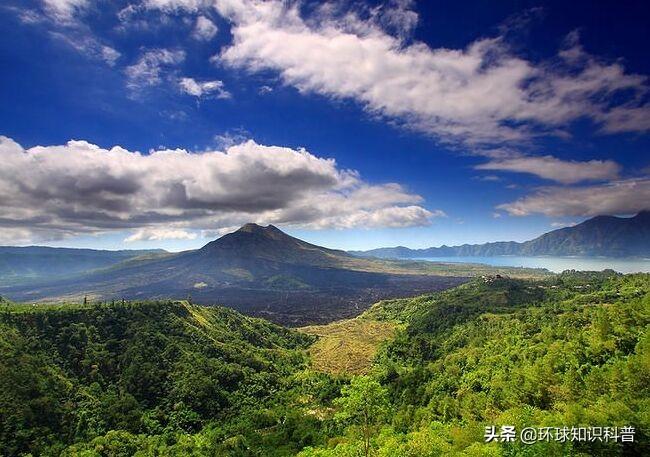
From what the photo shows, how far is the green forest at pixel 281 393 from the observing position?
245ft

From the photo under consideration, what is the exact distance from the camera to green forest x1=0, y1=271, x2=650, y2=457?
74706mm

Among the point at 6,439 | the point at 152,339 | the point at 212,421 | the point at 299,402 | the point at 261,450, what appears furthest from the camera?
the point at 152,339

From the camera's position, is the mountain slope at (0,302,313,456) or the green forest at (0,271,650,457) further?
the mountain slope at (0,302,313,456)

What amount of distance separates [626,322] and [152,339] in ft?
637

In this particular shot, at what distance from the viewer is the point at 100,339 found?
17788 centimetres

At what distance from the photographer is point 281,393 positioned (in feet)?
601

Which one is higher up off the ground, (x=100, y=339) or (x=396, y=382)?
(x=100, y=339)

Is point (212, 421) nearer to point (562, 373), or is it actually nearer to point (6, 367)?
point (6, 367)

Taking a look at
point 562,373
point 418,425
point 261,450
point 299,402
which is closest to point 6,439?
point 261,450

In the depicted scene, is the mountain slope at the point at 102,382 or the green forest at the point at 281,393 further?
the mountain slope at the point at 102,382

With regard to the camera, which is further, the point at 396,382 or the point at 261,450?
the point at 396,382

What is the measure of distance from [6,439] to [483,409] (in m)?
140

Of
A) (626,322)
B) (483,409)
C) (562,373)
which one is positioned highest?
(626,322)

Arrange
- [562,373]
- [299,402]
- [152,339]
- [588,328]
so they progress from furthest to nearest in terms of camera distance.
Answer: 1. [152,339]
2. [299,402]
3. [588,328]
4. [562,373]
